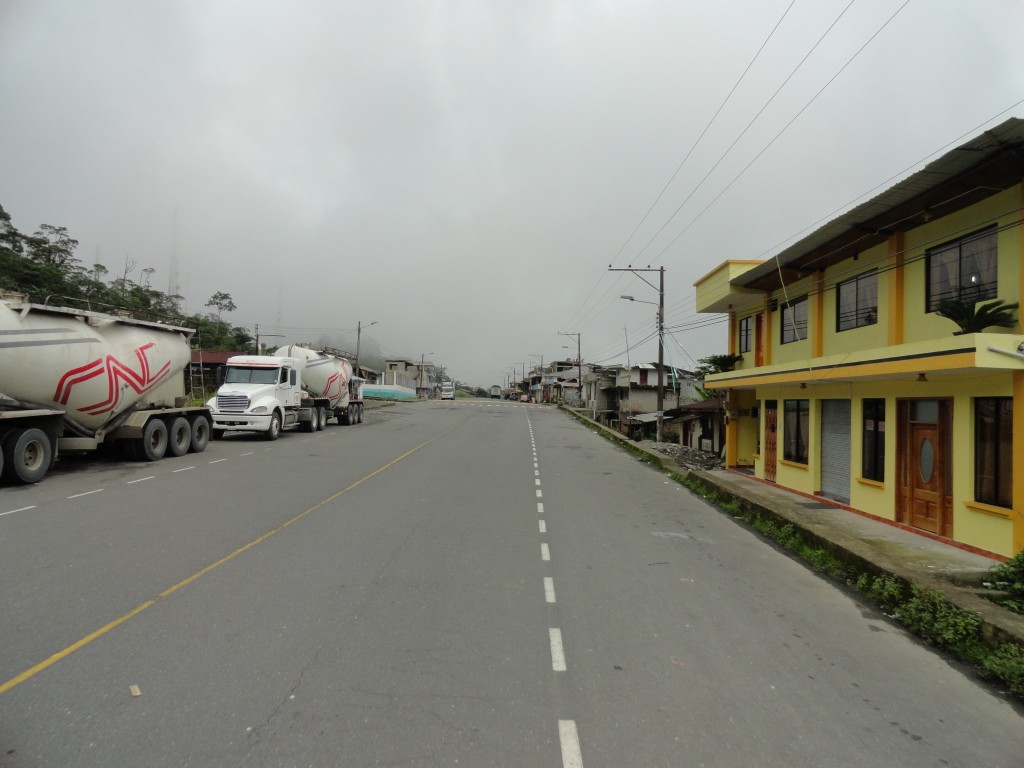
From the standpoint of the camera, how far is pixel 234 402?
2272cm

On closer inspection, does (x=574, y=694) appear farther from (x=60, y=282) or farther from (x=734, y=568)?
(x=60, y=282)

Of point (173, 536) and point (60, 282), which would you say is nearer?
point (173, 536)

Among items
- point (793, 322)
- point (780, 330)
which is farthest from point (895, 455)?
→ point (780, 330)

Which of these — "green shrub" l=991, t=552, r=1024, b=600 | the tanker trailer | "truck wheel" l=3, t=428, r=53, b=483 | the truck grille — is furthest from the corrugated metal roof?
the tanker trailer

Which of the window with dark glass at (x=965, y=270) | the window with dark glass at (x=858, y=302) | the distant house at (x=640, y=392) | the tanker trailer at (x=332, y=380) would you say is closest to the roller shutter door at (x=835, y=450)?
the window with dark glass at (x=858, y=302)

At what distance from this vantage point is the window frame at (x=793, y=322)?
16.4 meters

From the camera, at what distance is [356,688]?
406 centimetres

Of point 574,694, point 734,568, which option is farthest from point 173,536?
point 734,568

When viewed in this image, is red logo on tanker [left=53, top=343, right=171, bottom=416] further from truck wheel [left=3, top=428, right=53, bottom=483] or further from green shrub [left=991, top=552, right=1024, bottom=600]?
green shrub [left=991, top=552, right=1024, bottom=600]

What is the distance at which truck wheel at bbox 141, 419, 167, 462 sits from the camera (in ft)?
52.6

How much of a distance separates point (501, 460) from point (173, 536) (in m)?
11.6

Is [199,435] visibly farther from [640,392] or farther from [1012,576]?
[640,392]

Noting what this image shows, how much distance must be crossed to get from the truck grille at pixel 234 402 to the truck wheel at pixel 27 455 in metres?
9.71

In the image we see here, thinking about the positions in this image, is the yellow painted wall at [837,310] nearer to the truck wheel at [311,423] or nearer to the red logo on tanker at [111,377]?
the red logo on tanker at [111,377]
